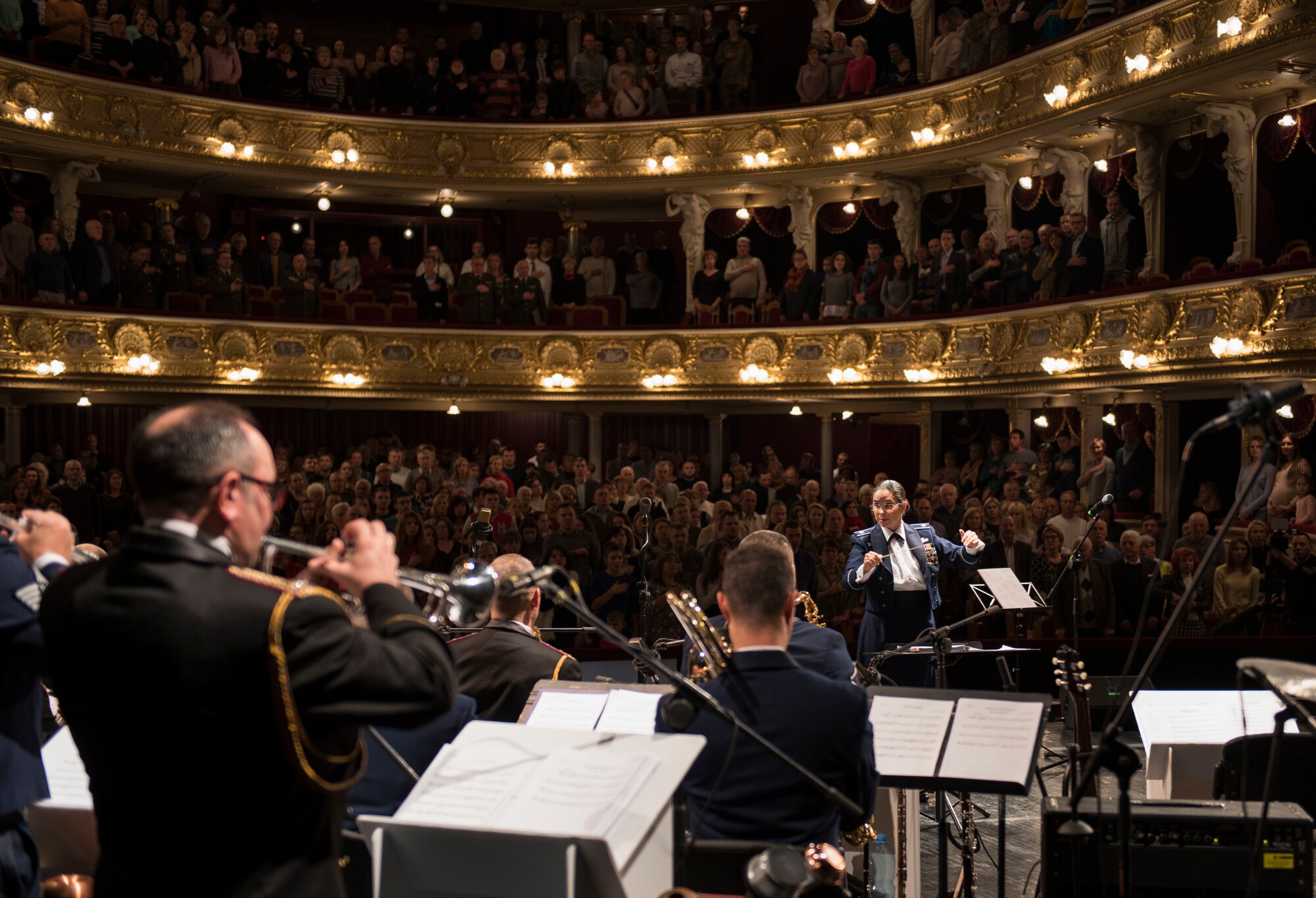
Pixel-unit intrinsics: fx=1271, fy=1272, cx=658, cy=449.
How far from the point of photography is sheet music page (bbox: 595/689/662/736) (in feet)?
13.5

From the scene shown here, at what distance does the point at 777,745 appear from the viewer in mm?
3076

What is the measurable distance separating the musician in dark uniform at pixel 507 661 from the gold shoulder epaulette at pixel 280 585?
2346 mm

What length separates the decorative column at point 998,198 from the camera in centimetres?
1734

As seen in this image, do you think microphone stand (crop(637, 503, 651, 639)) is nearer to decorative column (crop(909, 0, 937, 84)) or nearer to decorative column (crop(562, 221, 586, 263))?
decorative column (crop(909, 0, 937, 84))

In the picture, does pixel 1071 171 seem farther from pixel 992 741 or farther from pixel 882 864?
pixel 992 741

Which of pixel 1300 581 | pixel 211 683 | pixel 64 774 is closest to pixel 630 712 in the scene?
pixel 64 774

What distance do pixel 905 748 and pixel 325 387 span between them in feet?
50.3

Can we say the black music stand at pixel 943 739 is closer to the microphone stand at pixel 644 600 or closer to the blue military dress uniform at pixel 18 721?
the blue military dress uniform at pixel 18 721

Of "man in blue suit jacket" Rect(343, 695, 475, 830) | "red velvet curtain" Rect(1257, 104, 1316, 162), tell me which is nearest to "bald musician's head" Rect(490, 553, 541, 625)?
"man in blue suit jacket" Rect(343, 695, 475, 830)

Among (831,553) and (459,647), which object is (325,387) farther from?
(459,647)

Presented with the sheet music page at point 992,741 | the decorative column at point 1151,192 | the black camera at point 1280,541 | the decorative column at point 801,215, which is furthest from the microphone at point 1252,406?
the decorative column at point 801,215

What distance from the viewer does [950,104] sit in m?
16.6

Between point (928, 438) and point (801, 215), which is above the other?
point (801, 215)

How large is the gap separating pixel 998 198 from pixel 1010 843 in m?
12.8
